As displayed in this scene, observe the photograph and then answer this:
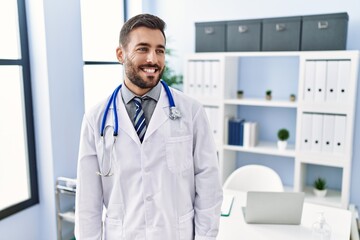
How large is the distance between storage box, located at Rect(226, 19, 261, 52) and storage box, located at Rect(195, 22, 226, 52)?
54mm

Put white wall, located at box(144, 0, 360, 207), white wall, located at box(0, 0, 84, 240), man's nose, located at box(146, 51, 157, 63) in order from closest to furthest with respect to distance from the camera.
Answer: man's nose, located at box(146, 51, 157, 63)
white wall, located at box(0, 0, 84, 240)
white wall, located at box(144, 0, 360, 207)

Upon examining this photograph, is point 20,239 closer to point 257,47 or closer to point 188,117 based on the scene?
point 188,117

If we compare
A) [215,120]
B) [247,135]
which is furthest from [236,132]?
[215,120]

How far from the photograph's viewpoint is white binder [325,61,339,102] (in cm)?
260

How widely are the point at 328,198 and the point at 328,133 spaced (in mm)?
567

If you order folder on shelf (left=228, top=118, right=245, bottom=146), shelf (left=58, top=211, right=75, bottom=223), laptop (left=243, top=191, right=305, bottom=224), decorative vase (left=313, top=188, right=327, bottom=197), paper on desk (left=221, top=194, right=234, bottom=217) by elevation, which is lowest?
shelf (left=58, top=211, right=75, bottom=223)

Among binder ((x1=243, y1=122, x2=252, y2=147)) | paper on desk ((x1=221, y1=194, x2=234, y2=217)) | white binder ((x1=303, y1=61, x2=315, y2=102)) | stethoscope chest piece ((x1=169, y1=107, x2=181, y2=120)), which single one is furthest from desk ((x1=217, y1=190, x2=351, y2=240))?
binder ((x1=243, y1=122, x2=252, y2=147))

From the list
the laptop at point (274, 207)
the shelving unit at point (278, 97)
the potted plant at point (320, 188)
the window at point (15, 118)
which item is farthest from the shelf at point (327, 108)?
the window at point (15, 118)

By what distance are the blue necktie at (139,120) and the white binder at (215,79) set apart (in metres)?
1.80

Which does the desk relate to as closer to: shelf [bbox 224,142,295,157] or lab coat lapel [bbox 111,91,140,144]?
lab coat lapel [bbox 111,91,140,144]

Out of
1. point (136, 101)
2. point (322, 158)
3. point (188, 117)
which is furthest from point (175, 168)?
point (322, 158)

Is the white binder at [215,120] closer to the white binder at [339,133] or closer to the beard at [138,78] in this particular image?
the white binder at [339,133]

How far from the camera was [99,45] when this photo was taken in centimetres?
329

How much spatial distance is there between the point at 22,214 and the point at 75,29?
142 cm
